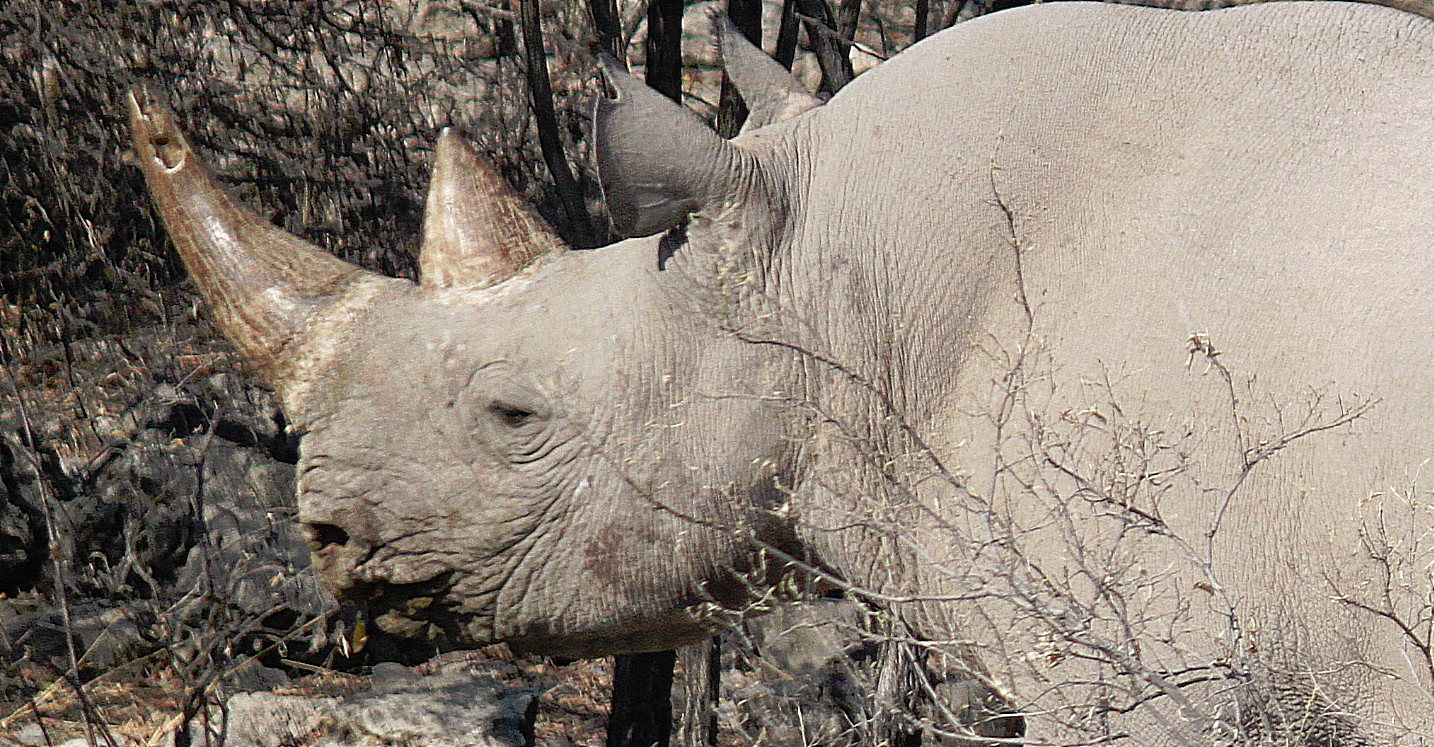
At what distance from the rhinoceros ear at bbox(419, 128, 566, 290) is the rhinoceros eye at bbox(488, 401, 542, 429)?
286 millimetres

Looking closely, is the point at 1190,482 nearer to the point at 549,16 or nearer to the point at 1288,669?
the point at 1288,669

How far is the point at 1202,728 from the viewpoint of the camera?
2.57 meters

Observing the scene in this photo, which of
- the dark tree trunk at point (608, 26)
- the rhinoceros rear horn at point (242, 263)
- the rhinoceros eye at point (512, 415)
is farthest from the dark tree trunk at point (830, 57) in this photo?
the rhinoceros eye at point (512, 415)

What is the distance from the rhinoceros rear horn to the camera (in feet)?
10.7

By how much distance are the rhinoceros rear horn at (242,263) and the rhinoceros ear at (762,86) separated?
0.97m

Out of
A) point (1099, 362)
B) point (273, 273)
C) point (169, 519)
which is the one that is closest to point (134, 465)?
point (169, 519)

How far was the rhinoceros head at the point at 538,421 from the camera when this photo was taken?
9.91 feet

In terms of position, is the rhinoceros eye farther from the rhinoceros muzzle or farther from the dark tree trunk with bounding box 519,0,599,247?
the dark tree trunk with bounding box 519,0,599,247


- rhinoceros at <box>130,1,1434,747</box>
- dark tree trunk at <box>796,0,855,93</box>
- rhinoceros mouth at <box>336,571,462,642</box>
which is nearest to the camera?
rhinoceros at <box>130,1,1434,747</box>

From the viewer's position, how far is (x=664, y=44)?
17.0ft

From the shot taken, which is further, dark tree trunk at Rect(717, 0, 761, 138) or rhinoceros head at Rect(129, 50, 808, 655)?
dark tree trunk at Rect(717, 0, 761, 138)

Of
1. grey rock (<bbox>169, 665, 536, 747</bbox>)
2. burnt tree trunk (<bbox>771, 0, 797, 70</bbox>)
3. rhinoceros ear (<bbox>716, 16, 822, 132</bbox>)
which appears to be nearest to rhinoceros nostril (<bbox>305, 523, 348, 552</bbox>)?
rhinoceros ear (<bbox>716, 16, 822, 132</bbox>)

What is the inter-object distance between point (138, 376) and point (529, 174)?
204cm

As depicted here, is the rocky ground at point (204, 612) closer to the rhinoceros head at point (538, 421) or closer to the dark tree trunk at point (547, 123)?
the dark tree trunk at point (547, 123)
